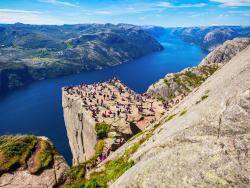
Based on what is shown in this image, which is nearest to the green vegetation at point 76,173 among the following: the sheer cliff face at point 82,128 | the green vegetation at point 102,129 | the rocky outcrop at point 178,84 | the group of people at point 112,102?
the green vegetation at point 102,129

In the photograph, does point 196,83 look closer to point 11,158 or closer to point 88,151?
point 88,151

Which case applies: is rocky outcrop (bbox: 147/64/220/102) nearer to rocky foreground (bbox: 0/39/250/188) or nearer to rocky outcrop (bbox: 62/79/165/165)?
rocky outcrop (bbox: 62/79/165/165)

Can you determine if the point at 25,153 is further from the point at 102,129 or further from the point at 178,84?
the point at 178,84

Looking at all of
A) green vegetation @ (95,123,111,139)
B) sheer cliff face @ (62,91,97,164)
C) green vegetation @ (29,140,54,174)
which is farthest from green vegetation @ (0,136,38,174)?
sheer cliff face @ (62,91,97,164)

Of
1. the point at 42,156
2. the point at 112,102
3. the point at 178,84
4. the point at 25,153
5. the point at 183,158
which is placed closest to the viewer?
the point at 183,158

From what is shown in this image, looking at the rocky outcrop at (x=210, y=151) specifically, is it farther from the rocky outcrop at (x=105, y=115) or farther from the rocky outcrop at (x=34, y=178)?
the rocky outcrop at (x=105, y=115)

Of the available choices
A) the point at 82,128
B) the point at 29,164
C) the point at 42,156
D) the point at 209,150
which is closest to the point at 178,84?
the point at 82,128
